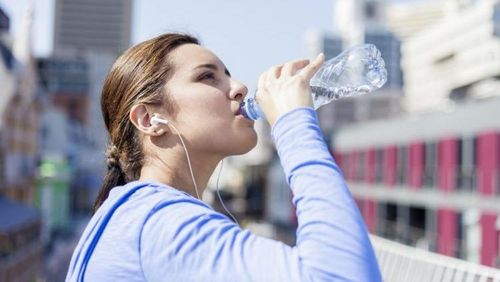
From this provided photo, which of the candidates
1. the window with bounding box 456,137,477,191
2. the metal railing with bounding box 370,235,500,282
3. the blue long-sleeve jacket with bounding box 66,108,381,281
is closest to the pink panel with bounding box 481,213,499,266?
the window with bounding box 456,137,477,191

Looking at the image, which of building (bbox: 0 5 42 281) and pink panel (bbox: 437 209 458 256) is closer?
pink panel (bbox: 437 209 458 256)

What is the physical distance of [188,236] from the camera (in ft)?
4.49

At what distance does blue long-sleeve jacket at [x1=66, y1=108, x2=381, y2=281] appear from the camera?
1.33 metres

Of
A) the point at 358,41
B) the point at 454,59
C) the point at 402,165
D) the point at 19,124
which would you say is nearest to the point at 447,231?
the point at 402,165

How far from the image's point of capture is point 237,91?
171 centimetres

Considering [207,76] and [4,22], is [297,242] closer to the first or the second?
[207,76]

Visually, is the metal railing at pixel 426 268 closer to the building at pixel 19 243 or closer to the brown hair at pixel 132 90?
the brown hair at pixel 132 90

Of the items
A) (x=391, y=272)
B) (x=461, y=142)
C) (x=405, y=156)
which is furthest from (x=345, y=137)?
(x=391, y=272)

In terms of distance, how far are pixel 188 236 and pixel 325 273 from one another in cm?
24

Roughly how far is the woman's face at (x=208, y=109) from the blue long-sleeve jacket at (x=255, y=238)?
0.64 ft

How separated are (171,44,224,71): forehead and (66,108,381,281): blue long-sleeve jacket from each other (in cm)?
31

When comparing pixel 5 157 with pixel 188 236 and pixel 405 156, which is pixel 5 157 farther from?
pixel 188 236

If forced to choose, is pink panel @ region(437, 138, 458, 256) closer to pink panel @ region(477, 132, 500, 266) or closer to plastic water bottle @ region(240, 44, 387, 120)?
pink panel @ region(477, 132, 500, 266)

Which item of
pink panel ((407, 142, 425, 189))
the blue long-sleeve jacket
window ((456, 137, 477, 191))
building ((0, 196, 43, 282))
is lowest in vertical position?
building ((0, 196, 43, 282))
